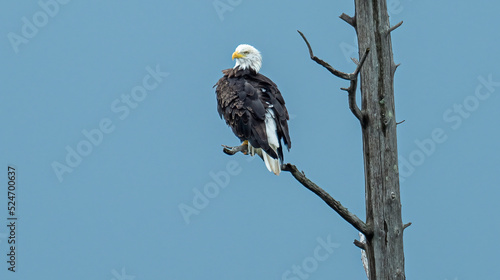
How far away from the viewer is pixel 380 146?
5.09m

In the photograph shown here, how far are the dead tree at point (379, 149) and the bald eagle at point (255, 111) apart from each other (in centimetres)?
42

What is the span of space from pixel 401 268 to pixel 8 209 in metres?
3.66

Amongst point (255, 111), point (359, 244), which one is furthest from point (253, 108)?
point (359, 244)

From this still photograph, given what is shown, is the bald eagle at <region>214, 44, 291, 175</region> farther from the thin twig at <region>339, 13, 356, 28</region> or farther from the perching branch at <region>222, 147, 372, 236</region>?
the thin twig at <region>339, 13, 356, 28</region>

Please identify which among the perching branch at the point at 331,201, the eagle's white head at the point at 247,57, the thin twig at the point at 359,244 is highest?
the eagle's white head at the point at 247,57

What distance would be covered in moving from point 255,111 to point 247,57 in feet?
2.75

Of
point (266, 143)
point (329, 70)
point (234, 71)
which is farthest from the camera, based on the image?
point (234, 71)

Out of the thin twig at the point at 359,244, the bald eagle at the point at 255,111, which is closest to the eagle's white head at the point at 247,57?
the bald eagle at the point at 255,111

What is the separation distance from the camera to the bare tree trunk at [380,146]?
509 centimetres

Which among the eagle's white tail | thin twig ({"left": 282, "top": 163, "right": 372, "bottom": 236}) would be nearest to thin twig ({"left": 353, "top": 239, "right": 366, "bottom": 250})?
thin twig ({"left": 282, "top": 163, "right": 372, "bottom": 236})

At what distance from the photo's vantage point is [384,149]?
5098 mm

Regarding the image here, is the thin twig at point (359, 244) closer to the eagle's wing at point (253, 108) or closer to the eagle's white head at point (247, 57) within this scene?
the eagle's wing at point (253, 108)

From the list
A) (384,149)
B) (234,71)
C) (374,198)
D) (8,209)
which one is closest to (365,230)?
(374,198)

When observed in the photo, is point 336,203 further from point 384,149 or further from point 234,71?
point 234,71
